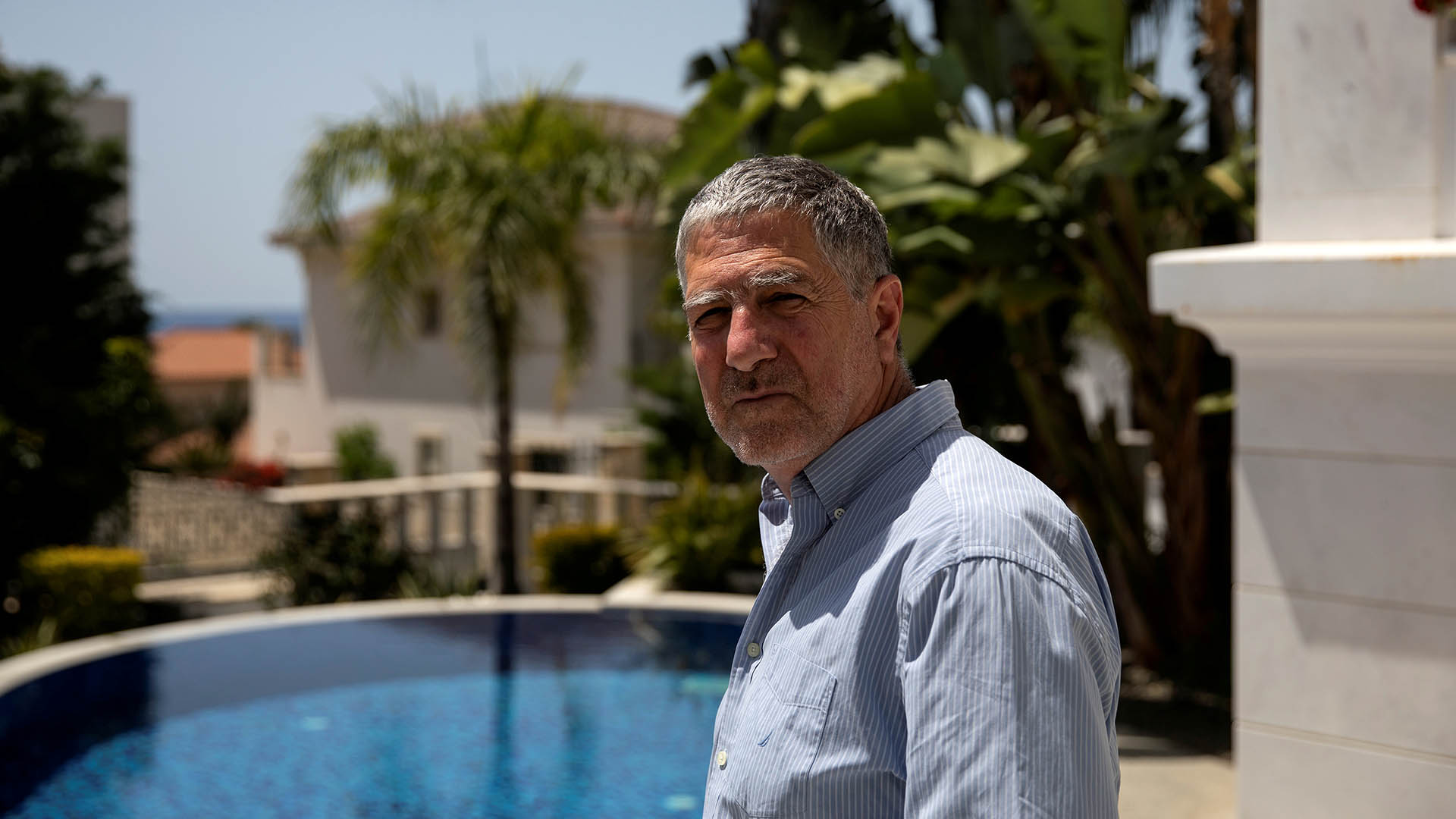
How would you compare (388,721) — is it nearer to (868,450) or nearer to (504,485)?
(504,485)

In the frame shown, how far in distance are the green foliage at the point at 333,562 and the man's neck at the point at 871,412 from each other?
1152 centimetres

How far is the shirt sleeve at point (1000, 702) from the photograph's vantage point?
1.29 metres

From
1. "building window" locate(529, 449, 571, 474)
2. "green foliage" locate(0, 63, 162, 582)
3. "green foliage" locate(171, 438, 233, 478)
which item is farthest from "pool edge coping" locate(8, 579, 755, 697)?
"green foliage" locate(171, 438, 233, 478)

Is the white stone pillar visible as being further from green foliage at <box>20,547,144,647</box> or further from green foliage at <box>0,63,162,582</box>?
green foliage at <box>0,63,162,582</box>

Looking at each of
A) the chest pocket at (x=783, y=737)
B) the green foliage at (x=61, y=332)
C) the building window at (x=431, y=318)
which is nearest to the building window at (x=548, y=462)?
the building window at (x=431, y=318)

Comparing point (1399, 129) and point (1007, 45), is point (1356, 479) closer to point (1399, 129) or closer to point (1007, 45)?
point (1399, 129)

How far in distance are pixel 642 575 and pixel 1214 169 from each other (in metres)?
6.50

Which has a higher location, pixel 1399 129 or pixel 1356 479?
pixel 1399 129

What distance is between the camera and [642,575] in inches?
484

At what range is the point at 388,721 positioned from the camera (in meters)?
9.16

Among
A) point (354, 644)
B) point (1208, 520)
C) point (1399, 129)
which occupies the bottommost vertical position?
point (354, 644)

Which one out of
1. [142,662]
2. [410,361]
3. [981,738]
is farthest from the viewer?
[410,361]

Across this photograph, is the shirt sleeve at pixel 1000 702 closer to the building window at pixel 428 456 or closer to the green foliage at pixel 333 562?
the green foliage at pixel 333 562

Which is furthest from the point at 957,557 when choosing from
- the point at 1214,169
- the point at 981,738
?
the point at 1214,169
